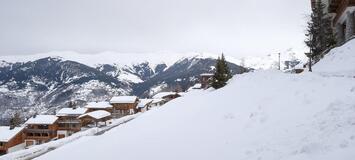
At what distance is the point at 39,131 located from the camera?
3541 inches

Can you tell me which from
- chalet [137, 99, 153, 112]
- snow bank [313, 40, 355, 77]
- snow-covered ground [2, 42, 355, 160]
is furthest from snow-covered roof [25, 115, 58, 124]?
snow bank [313, 40, 355, 77]

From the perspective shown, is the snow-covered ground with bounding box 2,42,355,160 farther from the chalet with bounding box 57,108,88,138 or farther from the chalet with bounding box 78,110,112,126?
the chalet with bounding box 57,108,88,138

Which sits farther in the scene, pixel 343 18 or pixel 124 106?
pixel 124 106

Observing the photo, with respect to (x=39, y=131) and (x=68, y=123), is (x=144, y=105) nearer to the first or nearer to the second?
(x=68, y=123)

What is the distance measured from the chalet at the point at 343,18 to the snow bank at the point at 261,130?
759 inches

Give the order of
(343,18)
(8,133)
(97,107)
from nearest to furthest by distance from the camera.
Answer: (343,18) → (8,133) → (97,107)

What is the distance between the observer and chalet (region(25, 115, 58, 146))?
88.9 metres

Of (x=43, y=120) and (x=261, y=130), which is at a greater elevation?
(x=261, y=130)

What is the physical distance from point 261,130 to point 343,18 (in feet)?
108

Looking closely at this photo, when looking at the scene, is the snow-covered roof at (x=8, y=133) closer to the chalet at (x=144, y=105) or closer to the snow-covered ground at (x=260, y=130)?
the chalet at (x=144, y=105)

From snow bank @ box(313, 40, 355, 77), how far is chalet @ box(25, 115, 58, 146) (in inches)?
2889

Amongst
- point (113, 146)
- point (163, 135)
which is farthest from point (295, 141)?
point (113, 146)

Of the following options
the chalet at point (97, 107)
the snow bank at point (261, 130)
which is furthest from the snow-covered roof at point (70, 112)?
the snow bank at point (261, 130)

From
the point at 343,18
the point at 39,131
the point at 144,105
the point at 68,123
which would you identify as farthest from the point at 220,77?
the point at 144,105
